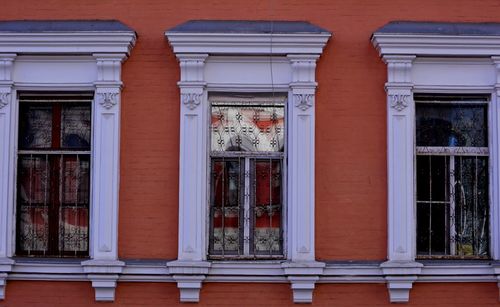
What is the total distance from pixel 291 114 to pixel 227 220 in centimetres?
135

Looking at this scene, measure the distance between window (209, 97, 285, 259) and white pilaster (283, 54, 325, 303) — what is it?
22 centimetres

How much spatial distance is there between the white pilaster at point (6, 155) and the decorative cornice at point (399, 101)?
4.11m

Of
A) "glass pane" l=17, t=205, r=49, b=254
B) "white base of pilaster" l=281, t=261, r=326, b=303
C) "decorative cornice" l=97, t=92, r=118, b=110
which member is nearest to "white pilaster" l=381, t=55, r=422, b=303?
"white base of pilaster" l=281, t=261, r=326, b=303

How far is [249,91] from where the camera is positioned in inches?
433

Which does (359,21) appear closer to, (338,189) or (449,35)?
(449,35)

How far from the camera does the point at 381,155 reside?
35.9 ft

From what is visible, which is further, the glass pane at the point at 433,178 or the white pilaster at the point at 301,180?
the glass pane at the point at 433,178

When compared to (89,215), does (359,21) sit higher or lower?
higher

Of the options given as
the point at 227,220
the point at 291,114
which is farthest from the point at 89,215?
the point at 291,114

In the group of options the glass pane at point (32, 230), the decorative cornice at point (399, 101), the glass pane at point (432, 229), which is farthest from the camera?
the glass pane at point (32, 230)

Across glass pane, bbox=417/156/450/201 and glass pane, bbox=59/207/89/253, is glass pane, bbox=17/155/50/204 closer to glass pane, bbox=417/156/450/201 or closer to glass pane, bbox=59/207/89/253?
glass pane, bbox=59/207/89/253

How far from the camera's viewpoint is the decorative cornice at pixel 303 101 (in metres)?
10.9

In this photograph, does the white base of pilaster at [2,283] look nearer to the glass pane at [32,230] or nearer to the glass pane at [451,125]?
the glass pane at [32,230]

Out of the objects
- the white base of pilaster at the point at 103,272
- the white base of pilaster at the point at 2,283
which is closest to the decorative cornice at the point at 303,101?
the white base of pilaster at the point at 103,272
